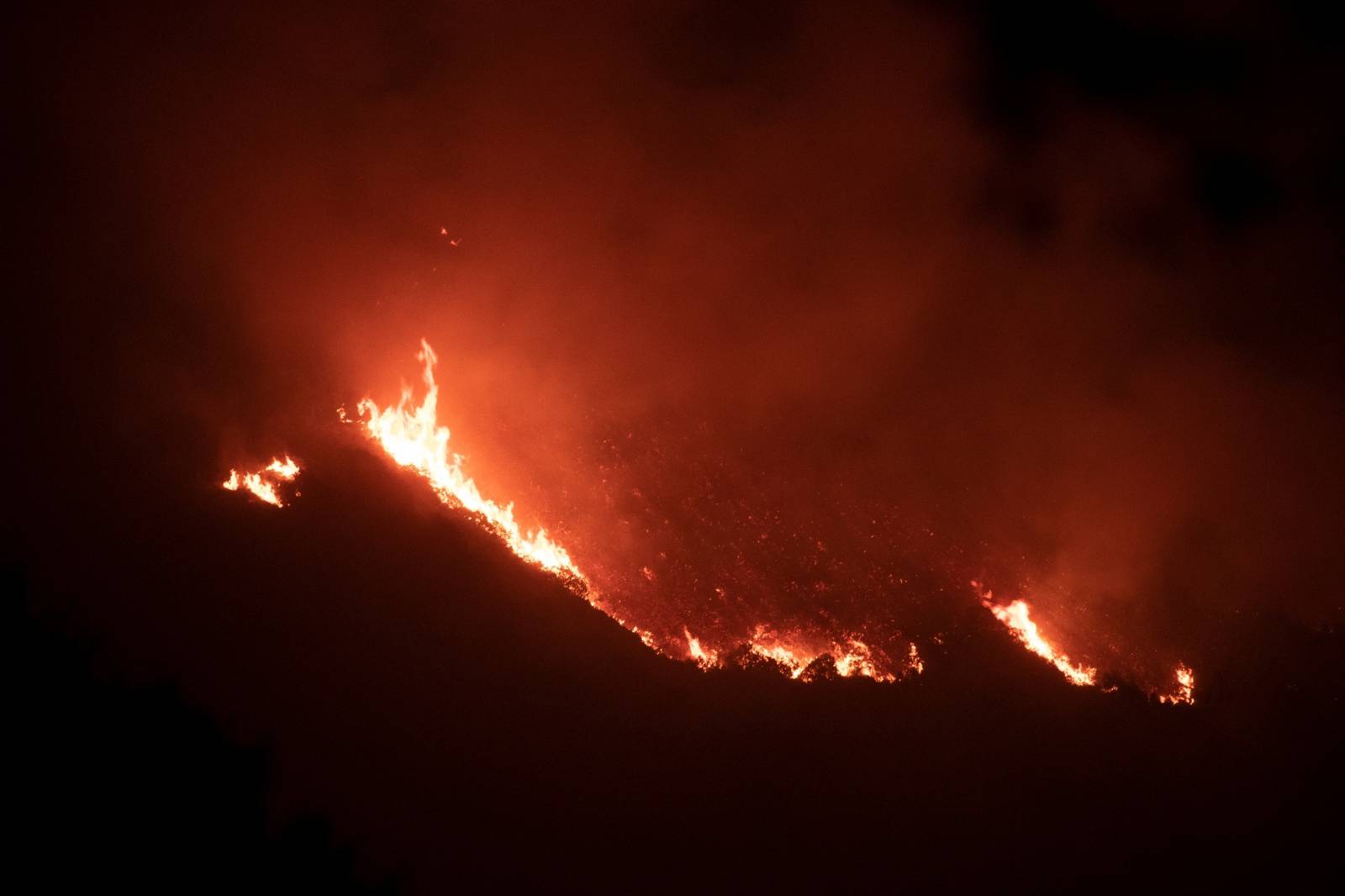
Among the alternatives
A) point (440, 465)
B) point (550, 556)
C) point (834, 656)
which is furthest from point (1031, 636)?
point (440, 465)

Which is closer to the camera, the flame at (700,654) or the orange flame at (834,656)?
A: the flame at (700,654)

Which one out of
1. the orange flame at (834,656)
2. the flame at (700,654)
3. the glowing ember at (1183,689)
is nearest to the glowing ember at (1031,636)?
the glowing ember at (1183,689)

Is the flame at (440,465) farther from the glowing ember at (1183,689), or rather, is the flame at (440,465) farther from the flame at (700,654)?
the glowing ember at (1183,689)

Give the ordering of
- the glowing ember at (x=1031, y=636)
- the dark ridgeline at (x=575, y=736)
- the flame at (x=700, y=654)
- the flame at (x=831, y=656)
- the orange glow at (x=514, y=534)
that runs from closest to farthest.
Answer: the dark ridgeline at (x=575, y=736), the flame at (x=700, y=654), the orange glow at (x=514, y=534), the flame at (x=831, y=656), the glowing ember at (x=1031, y=636)

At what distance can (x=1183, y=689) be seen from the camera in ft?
32.2

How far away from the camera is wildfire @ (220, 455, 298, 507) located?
28.6 ft

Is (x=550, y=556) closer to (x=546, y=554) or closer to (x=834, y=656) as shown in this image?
(x=546, y=554)

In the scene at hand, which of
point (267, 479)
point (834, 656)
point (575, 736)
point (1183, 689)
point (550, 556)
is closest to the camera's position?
point (575, 736)

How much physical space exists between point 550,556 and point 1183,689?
6.40 metres

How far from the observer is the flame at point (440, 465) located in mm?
9172

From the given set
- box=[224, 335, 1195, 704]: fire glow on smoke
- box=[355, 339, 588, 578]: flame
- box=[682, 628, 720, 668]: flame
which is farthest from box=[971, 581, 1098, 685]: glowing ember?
box=[355, 339, 588, 578]: flame

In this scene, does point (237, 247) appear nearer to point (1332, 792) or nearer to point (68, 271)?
point (68, 271)

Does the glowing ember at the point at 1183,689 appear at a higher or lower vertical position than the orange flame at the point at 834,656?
higher

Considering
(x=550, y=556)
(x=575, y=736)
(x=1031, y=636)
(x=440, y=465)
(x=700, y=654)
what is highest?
(x=1031, y=636)
